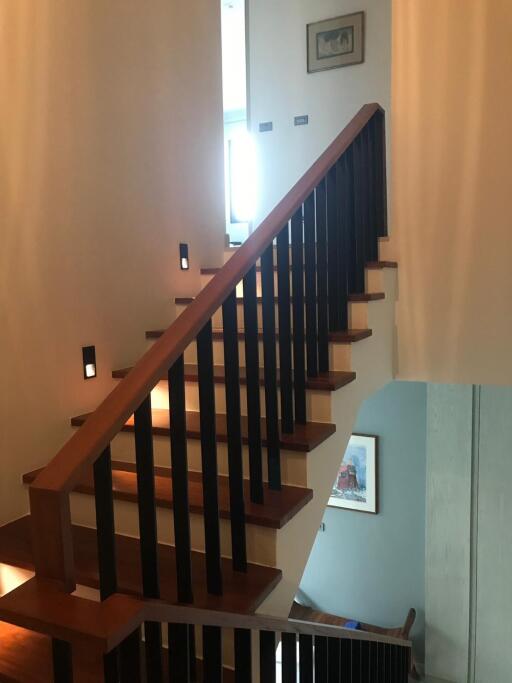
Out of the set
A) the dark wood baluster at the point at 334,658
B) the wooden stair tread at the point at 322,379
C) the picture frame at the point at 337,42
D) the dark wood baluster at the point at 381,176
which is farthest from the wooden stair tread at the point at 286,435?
the picture frame at the point at 337,42

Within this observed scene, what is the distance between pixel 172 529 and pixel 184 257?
1.70m

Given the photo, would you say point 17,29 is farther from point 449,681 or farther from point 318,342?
point 449,681

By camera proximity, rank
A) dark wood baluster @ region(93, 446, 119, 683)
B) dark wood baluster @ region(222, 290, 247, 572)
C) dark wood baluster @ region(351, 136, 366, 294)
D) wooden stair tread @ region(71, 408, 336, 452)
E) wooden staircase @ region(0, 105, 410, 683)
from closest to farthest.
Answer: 1. wooden staircase @ region(0, 105, 410, 683)
2. dark wood baluster @ region(93, 446, 119, 683)
3. dark wood baluster @ region(222, 290, 247, 572)
4. wooden stair tread @ region(71, 408, 336, 452)
5. dark wood baluster @ region(351, 136, 366, 294)

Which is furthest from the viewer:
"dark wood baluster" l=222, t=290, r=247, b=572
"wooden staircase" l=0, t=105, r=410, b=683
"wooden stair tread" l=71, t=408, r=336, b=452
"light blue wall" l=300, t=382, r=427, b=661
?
"light blue wall" l=300, t=382, r=427, b=661

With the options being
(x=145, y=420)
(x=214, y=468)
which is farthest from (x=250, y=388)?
(x=145, y=420)

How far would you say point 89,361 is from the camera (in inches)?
105

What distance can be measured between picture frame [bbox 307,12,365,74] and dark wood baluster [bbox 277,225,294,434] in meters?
3.05

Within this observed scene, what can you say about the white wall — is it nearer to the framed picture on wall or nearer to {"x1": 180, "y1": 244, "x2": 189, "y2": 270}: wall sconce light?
{"x1": 180, "y1": 244, "x2": 189, "y2": 270}: wall sconce light

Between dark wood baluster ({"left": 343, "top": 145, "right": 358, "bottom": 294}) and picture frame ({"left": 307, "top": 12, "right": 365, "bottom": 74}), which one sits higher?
picture frame ({"left": 307, "top": 12, "right": 365, "bottom": 74})

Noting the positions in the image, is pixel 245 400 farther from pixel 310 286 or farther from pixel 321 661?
pixel 321 661

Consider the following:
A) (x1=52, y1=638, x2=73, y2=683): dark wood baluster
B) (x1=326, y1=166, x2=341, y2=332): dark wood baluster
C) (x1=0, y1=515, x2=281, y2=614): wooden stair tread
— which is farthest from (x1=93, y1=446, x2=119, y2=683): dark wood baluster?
(x1=326, y1=166, x2=341, y2=332): dark wood baluster

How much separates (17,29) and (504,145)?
2.19m

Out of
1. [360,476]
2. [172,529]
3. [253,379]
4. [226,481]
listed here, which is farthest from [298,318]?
[360,476]

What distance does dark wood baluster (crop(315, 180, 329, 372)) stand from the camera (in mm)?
2430
